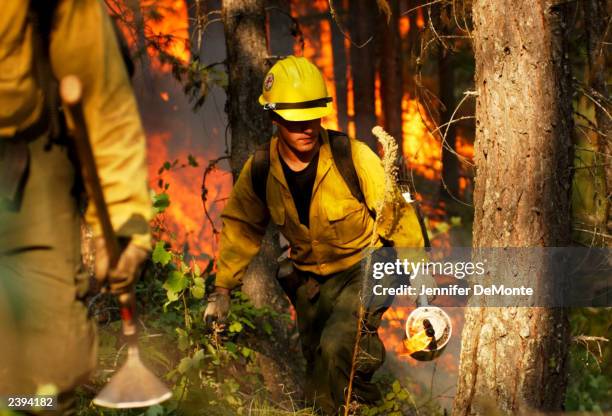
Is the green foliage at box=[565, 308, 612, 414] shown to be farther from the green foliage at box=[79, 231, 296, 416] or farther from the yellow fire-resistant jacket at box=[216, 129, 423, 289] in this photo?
the green foliage at box=[79, 231, 296, 416]

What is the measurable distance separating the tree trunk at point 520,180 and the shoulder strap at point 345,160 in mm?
715

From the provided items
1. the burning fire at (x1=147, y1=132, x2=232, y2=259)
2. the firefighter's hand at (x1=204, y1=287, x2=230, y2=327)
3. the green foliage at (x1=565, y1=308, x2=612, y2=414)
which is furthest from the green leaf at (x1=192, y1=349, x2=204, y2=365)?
the burning fire at (x1=147, y1=132, x2=232, y2=259)

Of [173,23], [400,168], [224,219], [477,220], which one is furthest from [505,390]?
[173,23]

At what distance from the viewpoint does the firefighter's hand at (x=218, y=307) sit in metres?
6.48

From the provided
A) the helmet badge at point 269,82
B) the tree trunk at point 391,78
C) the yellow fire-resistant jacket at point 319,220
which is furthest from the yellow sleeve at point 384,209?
the tree trunk at point 391,78

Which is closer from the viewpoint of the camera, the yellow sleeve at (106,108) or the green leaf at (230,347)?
the yellow sleeve at (106,108)

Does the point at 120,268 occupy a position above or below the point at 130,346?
above

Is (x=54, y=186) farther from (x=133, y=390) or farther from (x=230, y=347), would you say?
(x=230, y=347)

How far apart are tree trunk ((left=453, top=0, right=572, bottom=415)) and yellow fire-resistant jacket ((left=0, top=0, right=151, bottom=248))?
2.56 m

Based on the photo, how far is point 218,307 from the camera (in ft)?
21.3

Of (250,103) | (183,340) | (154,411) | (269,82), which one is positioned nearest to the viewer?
(154,411)

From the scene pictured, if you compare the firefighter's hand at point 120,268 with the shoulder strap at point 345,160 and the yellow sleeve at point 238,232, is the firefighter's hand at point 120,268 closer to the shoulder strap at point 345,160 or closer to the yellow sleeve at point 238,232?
the shoulder strap at point 345,160

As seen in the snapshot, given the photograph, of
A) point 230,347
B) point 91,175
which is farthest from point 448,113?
point 91,175

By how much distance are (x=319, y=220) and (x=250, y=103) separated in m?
2.37
